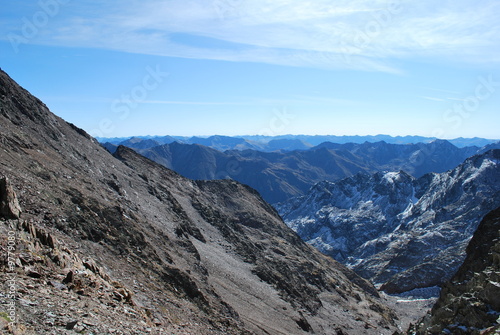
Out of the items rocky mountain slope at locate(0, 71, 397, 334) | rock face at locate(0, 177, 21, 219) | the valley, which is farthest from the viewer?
rock face at locate(0, 177, 21, 219)

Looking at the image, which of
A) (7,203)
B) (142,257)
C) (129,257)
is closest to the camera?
(7,203)

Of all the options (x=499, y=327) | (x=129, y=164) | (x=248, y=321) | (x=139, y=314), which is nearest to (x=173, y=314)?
(x=139, y=314)

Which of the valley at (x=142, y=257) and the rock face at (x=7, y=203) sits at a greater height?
the rock face at (x=7, y=203)

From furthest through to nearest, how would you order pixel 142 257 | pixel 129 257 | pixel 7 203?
pixel 142 257 < pixel 129 257 < pixel 7 203

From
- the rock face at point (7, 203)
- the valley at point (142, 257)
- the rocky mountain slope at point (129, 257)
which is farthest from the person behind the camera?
the rock face at point (7, 203)

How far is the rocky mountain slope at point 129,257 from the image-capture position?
2000cm

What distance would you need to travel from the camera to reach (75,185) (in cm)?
5006

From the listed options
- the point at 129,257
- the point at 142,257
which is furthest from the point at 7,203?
the point at 142,257

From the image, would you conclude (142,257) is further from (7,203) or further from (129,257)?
(7,203)

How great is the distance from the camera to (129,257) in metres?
40.7

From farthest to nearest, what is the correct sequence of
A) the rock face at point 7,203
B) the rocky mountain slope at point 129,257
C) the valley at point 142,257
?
the rock face at point 7,203 < the valley at point 142,257 < the rocky mountain slope at point 129,257

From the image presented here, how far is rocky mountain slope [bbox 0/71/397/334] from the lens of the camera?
2000 cm

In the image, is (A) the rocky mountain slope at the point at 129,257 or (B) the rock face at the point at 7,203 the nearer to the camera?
(A) the rocky mountain slope at the point at 129,257

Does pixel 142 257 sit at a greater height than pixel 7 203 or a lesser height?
lesser
